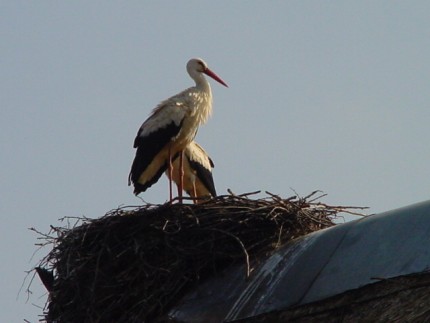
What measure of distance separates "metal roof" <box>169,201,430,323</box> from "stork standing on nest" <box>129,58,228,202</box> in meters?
3.36

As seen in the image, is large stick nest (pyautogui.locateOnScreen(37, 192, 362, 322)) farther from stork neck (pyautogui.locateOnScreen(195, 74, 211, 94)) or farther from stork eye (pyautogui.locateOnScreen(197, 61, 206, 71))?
stork eye (pyautogui.locateOnScreen(197, 61, 206, 71))

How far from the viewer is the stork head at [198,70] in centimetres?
1220

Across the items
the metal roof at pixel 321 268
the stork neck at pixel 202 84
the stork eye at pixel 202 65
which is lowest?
the metal roof at pixel 321 268

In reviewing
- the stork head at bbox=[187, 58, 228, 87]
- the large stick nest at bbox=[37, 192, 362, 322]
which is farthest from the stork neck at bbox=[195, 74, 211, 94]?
the large stick nest at bbox=[37, 192, 362, 322]

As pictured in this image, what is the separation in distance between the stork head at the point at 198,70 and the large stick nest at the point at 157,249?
363cm

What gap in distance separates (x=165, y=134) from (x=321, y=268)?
4.48 meters

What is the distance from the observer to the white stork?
472 inches

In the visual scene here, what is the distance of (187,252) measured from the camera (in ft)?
26.9

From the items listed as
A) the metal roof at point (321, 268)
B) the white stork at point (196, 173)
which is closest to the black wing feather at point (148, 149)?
the white stork at point (196, 173)

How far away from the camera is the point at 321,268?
22.9 ft

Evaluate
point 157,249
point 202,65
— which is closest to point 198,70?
point 202,65

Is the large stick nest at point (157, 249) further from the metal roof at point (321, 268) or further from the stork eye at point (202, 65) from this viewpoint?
the stork eye at point (202, 65)

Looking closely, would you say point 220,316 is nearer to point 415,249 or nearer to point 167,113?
point 415,249

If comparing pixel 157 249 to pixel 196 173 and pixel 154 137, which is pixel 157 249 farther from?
pixel 196 173
